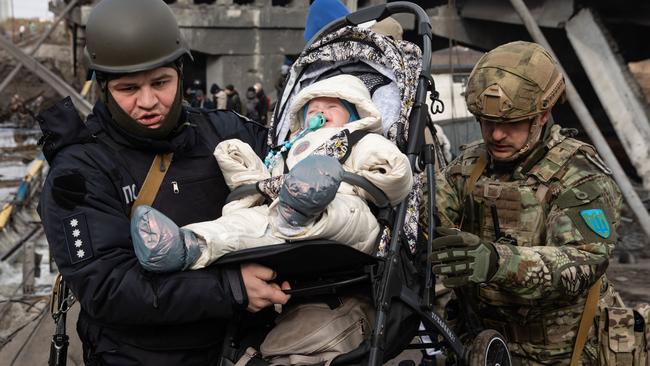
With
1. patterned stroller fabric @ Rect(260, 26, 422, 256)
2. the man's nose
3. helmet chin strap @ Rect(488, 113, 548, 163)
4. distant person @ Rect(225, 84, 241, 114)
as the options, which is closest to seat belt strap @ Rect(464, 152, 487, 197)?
helmet chin strap @ Rect(488, 113, 548, 163)

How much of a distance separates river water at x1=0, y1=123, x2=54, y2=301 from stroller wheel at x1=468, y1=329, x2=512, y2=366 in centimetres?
596

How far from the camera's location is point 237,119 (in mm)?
3510

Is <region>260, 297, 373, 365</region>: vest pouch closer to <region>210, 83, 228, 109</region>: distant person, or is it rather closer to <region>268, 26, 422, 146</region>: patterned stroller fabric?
<region>268, 26, 422, 146</region>: patterned stroller fabric

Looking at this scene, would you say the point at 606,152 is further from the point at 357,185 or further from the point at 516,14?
the point at 357,185

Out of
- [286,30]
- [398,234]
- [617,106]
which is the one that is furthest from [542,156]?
[286,30]

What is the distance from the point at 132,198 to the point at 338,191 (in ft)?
2.49

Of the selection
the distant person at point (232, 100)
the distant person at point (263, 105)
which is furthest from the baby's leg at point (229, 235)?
the distant person at point (263, 105)

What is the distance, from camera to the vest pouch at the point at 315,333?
2.68m

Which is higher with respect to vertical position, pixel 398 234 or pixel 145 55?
pixel 145 55

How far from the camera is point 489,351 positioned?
3.13m

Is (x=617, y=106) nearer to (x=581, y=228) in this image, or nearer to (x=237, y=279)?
(x=581, y=228)

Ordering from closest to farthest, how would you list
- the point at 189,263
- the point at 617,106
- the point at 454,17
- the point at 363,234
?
the point at 189,263, the point at 363,234, the point at 617,106, the point at 454,17

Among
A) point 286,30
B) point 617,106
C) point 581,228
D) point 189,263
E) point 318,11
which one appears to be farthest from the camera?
point 286,30

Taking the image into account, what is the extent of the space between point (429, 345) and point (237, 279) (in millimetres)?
1140
